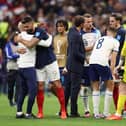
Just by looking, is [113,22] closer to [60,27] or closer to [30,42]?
[60,27]

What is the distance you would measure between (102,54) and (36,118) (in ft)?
5.96

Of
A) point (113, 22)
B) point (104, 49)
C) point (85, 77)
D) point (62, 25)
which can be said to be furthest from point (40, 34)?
point (85, 77)

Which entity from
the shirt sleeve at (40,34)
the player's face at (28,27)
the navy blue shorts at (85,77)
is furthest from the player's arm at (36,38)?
the navy blue shorts at (85,77)

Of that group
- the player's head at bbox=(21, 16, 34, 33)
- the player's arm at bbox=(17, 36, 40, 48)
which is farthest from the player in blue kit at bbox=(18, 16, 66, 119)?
the player's arm at bbox=(17, 36, 40, 48)

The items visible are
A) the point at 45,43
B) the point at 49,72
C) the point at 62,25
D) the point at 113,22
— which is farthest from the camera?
the point at 62,25

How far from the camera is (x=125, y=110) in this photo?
15.6m

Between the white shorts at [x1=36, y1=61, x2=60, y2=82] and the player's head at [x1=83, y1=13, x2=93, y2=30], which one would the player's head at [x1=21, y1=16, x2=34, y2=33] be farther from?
the player's head at [x1=83, y1=13, x2=93, y2=30]

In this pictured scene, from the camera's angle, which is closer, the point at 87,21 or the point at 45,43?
the point at 45,43

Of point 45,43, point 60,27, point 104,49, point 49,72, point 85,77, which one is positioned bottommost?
point 85,77

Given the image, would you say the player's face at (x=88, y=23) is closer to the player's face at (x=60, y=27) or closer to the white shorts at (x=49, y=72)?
the player's face at (x=60, y=27)

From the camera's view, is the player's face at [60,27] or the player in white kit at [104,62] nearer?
the player in white kit at [104,62]

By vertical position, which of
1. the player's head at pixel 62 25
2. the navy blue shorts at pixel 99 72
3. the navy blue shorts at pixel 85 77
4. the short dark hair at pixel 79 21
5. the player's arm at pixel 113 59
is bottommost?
the navy blue shorts at pixel 85 77

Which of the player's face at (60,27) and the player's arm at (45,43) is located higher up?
the player's face at (60,27)

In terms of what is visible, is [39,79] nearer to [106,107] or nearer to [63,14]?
[106,107]
